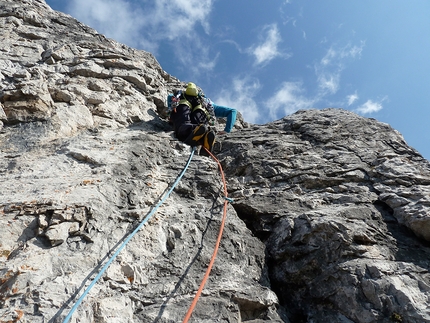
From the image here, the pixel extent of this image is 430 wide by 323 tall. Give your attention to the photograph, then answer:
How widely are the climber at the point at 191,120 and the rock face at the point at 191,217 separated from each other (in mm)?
333

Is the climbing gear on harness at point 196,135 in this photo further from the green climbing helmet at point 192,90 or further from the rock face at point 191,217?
the green climbing helmet at point 192,90

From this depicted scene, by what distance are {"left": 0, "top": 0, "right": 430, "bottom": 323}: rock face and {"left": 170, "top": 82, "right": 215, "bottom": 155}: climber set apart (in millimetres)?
333

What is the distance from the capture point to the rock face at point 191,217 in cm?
287

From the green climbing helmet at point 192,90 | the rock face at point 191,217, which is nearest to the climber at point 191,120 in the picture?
the green climbing helmet at point 192,90

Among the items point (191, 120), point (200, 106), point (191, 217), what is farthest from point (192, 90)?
point (191, 217)

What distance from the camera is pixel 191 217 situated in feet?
12.8

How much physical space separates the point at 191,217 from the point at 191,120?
3.13 m

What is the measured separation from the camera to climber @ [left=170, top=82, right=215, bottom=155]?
5637 millimetres

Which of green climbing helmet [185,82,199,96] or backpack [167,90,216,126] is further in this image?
green climbing helmet [185,82,199,96]

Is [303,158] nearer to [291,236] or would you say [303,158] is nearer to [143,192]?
[291,236]

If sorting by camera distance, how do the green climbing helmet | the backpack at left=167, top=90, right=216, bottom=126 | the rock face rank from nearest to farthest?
the rock face, the backpack at left=167, top=90, right=216, bottom=126, the green climbing helmet

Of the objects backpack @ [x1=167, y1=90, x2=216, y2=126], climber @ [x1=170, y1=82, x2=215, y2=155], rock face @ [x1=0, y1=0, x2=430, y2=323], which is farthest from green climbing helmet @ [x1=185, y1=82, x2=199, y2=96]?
rock face @ [x1=0, y1=0, x2=430, y2=323]

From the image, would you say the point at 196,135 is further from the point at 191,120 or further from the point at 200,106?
the point at 200,106

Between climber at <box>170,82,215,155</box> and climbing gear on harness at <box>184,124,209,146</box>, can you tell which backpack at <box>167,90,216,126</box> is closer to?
climber at <box>170,82,215,155</box>
